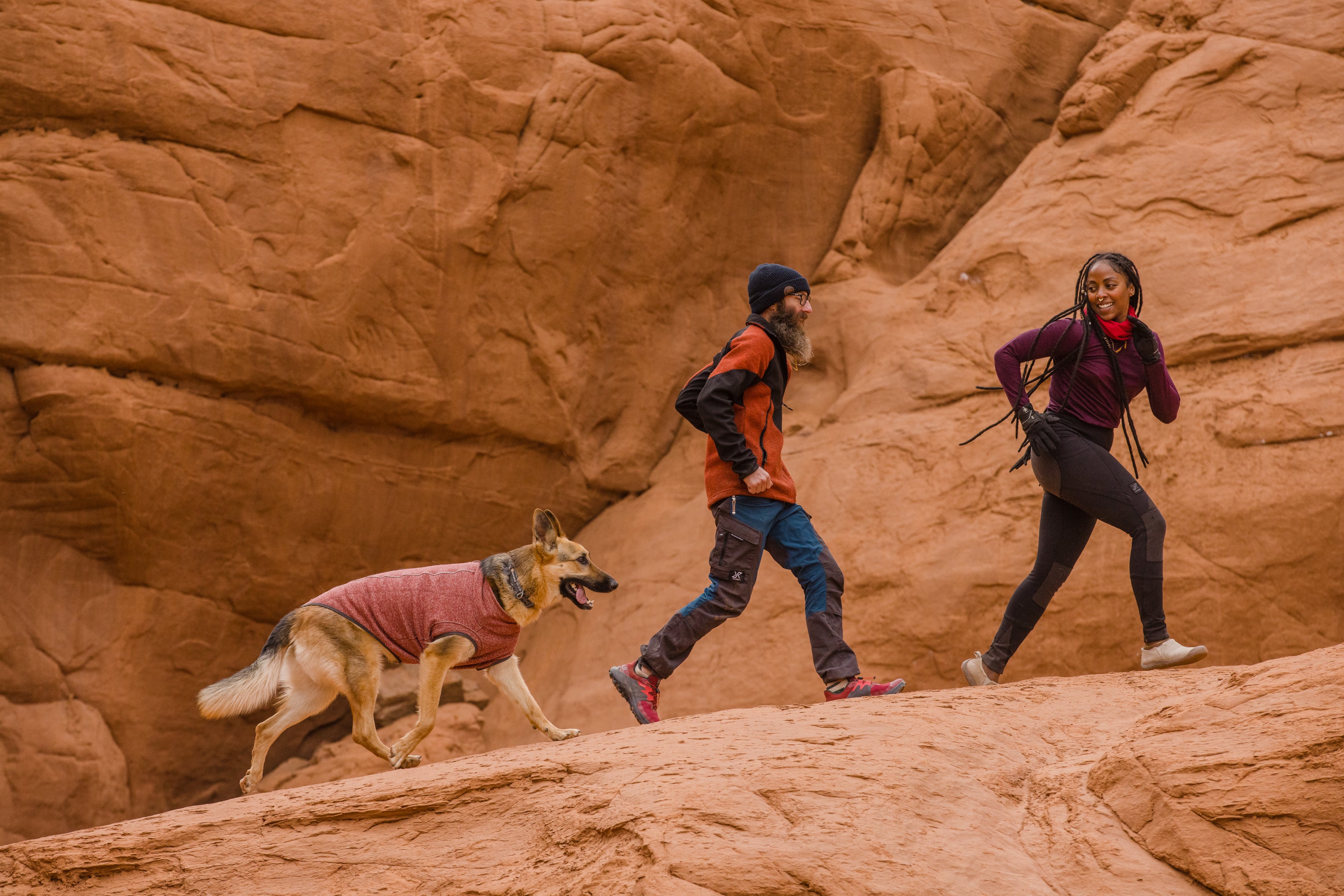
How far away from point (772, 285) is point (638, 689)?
2.13 m

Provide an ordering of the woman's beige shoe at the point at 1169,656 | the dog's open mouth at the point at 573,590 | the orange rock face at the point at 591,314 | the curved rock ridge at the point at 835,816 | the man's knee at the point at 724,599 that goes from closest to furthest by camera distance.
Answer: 1. the curved rock ridge at the point at 835,816
2. the woman's beige shoe at the point at 1169,656
3. the man's knee at the point at 724,599
4. the dog's open mouth at the point at 573,590
5. the orange rock face at the point at 591,314

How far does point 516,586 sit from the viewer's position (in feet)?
19.1

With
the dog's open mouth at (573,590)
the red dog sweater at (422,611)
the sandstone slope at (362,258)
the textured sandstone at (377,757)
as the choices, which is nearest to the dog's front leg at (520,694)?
the red dog sweater at (422,611)

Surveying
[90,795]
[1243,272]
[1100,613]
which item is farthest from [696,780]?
[90,795]

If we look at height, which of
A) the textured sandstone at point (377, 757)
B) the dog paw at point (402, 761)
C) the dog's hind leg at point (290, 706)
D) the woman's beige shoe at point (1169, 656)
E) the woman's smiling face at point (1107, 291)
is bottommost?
the textured sandstone at point (377, 757)

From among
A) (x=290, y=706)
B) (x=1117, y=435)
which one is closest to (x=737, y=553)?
(x=290, y=706)

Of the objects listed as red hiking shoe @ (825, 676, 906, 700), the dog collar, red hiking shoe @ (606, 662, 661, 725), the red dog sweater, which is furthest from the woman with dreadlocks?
the red dog sweater

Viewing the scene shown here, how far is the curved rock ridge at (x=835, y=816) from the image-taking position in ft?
11.1

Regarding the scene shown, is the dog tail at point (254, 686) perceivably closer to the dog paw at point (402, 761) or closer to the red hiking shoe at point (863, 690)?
the dog paw at point (402, 761)

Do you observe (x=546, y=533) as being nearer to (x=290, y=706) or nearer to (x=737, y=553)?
(x=737, y=553)

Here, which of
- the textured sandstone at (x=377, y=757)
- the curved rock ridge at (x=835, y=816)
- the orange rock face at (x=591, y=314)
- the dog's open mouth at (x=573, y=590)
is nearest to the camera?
the curved rock ridge at (x=835, y=816)

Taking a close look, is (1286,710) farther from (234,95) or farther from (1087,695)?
(234,95)

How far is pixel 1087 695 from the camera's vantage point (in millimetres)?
5059

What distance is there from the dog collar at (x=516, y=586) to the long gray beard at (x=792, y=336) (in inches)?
69.0
